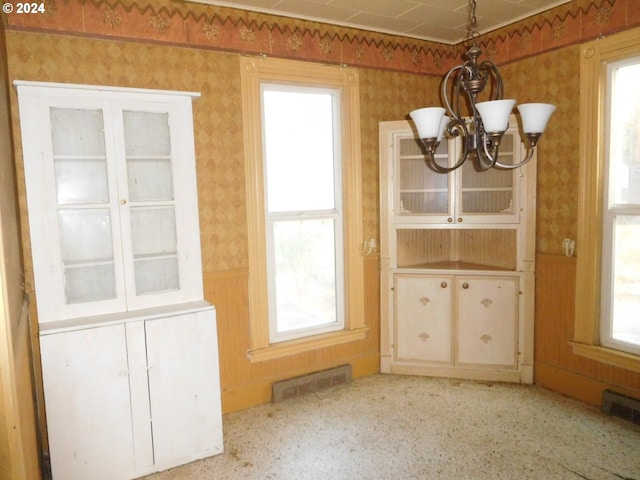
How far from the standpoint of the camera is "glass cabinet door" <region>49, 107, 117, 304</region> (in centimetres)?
246

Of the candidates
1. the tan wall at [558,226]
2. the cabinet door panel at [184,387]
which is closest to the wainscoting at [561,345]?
the tan wall at [558,226]

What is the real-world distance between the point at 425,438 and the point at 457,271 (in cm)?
138

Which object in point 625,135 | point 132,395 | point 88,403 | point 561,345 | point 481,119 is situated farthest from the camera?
point 561,345

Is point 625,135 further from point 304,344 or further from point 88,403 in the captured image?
point 88,403

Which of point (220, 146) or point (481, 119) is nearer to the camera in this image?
point (481, 119)

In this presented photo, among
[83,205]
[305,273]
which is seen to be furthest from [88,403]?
[305,273]

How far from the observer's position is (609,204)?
3098mm

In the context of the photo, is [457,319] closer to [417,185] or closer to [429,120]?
[417,185]

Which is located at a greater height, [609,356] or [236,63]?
[236,63]

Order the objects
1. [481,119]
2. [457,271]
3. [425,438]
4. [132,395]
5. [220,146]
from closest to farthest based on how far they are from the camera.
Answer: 1. [481,119]
2. [132,395]
3. [425,438]
4. [220,146]
5. [457,271]

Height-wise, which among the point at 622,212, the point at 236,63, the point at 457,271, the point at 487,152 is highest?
the point at 236,63

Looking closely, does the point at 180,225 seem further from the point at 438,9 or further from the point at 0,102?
the point at 438,9

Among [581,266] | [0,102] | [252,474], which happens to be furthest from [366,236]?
[0,102]

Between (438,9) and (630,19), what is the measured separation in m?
1.22
